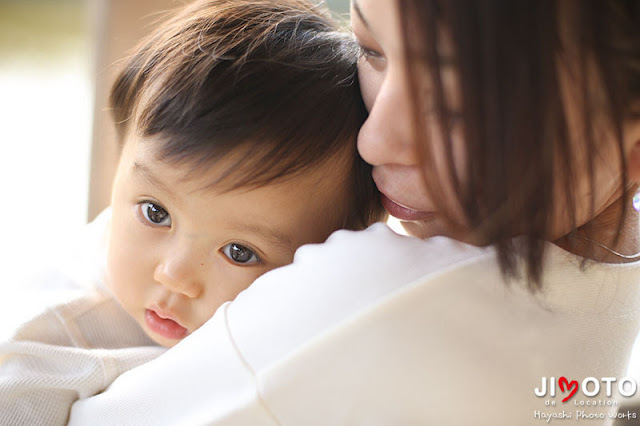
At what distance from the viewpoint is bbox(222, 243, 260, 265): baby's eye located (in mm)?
930

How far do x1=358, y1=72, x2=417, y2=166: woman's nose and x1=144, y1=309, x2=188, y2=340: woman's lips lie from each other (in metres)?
0.35

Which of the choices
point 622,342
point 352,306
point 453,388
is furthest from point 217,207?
point 622,342

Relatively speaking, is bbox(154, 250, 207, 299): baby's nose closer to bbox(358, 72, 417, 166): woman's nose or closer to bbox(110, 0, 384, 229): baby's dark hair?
bbox(110, 0, 384, 229): baby's dark hair

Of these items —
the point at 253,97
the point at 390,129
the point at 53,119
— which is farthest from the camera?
the point at 53,119

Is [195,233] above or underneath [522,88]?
underneath

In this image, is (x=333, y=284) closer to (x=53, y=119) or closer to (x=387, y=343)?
(x=387, y=343)

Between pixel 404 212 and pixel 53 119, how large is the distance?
248cm

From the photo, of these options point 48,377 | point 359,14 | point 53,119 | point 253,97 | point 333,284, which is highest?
point 359,14

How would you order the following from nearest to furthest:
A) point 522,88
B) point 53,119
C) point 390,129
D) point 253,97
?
1. point 522,88
2. point 390,129
3. point 253,97
4. point 53,119

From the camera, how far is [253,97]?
2.83 feet

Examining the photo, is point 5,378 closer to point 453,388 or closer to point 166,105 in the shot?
point 166,105

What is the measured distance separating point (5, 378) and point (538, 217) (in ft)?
2.08

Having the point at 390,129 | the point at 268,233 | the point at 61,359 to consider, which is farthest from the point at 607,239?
the point at 61,359

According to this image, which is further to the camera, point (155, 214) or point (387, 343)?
point (155, 214)
